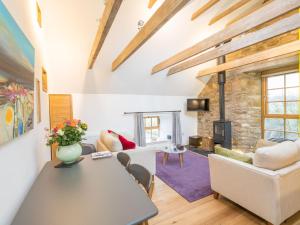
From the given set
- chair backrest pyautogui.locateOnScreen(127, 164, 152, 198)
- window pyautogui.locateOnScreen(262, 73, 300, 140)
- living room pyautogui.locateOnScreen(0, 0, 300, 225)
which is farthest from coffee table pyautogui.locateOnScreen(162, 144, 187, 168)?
window pyautogui.locateOnScreen(262, 73, 300, 140)

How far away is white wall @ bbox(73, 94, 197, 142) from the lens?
173 inches

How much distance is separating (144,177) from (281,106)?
437 centimetres

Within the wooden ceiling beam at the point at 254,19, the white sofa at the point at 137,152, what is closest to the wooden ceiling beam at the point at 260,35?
the wooden ceiling beam at the point at 254,19

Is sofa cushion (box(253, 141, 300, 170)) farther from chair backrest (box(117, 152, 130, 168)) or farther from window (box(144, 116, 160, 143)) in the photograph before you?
window (box(144, 116, 160, 143))

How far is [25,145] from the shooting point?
4.26 ft

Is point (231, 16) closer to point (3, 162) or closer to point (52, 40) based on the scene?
point (52, 40)

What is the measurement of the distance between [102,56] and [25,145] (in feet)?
9.18

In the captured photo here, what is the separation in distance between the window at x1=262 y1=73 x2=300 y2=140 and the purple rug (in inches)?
78.9

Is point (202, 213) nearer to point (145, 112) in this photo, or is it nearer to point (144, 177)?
point (144, 177)

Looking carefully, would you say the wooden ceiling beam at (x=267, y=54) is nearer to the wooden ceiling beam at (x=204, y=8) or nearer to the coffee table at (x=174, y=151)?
the wooden ceiling beam at (x=204, y=8)

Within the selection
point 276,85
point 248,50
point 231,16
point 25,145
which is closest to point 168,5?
point 25,145

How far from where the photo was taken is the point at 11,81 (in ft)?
3.07

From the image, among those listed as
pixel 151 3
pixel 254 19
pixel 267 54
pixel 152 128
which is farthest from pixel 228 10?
pixel 152 128

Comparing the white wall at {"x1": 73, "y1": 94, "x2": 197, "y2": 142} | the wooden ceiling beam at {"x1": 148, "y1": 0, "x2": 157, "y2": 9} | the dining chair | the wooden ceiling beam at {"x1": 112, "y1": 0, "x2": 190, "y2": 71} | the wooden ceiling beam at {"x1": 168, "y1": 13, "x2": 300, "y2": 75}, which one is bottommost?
the dining chair
